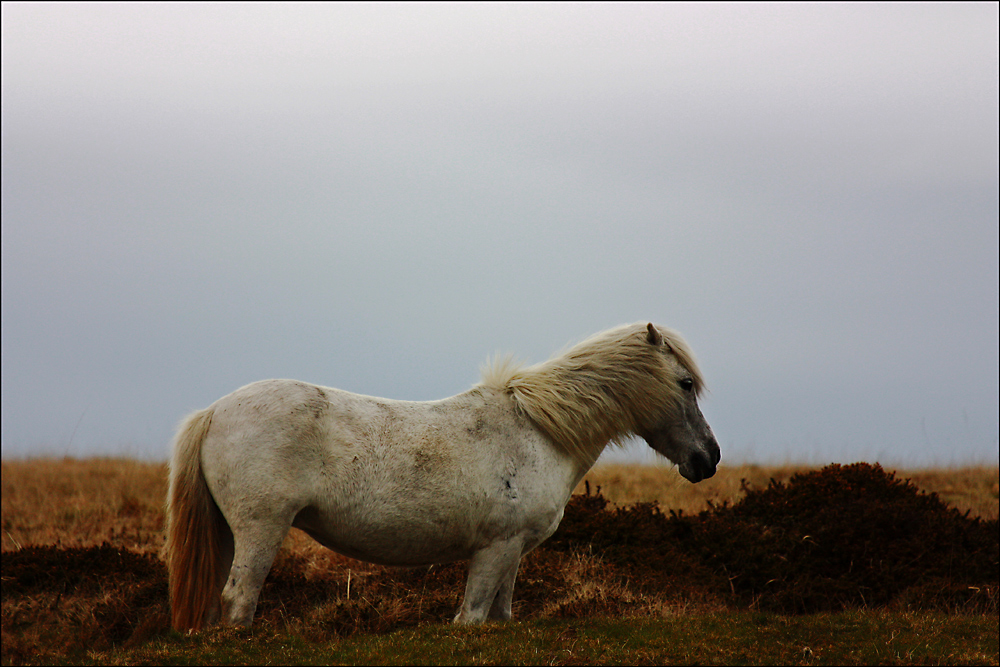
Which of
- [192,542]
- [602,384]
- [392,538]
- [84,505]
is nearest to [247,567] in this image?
[192,542]

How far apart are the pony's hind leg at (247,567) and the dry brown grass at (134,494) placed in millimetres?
4458

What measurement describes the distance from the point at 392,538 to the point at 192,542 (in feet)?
4.81

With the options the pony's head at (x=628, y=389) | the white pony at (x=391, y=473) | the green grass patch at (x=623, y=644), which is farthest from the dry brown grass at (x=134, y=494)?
the white pony at (x=391, y=473)

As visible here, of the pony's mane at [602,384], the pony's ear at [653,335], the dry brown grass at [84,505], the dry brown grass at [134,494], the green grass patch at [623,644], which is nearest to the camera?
the green grass patch at [623,644]

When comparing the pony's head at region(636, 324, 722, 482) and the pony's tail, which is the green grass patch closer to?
the pony's tail

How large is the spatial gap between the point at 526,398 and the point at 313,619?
3017 mm

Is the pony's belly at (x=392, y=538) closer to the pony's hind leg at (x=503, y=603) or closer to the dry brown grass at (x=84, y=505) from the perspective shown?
the pony's hind leg at (x=503, y=603)

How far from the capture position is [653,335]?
6.69 metres

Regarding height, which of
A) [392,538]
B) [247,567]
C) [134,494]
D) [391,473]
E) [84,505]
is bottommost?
[84,505]

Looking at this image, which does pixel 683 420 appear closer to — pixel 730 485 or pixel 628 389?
pixel 628 389

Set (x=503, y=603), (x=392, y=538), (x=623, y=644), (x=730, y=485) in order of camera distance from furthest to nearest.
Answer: (x=730, y=485) → (x=503, y=603) → (x=623, y=644) → (x=392, y=538)

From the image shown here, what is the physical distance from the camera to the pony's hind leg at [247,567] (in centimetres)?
555

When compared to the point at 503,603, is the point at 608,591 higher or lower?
lower

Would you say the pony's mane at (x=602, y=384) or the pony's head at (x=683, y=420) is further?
the pony's head at (x=683, y=420)
